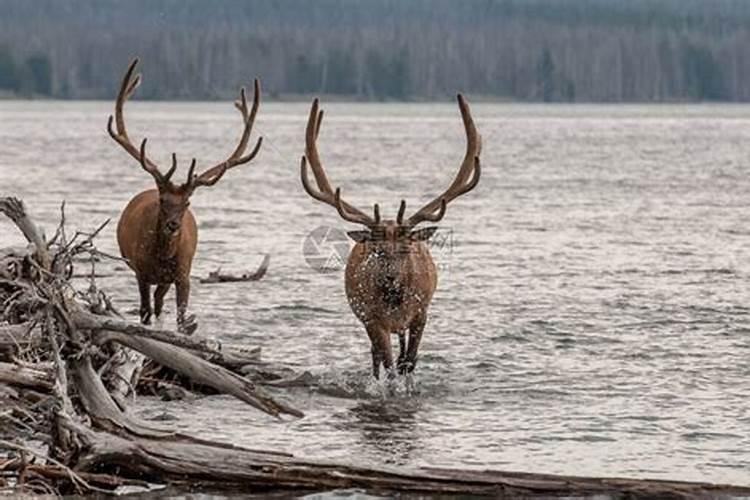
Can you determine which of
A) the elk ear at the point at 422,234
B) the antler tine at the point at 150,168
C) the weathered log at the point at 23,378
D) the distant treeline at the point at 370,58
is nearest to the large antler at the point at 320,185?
the elk ear at the point at 422,234

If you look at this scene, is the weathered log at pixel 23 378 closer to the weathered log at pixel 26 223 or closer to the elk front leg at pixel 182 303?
the weathered log at pixel 26 223

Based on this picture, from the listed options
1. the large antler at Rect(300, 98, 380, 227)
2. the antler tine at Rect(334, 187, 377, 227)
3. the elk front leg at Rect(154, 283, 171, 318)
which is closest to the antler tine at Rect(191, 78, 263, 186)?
the large antler at Rect(300, 98, 380, 227)

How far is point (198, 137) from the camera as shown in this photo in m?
85.9

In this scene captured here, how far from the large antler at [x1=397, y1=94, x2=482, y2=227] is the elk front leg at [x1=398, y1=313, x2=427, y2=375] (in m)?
0.67

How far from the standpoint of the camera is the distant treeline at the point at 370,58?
164 meters

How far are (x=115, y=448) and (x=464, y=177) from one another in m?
5.00

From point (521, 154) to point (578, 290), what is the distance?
46.7m

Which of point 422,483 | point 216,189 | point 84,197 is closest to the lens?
point 422,483

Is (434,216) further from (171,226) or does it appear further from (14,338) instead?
(14,338)

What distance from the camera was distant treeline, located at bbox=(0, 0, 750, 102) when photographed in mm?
164125

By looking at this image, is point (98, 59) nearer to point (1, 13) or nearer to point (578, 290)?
point (1, 13)

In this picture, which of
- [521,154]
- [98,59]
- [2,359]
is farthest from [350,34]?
[2,359]

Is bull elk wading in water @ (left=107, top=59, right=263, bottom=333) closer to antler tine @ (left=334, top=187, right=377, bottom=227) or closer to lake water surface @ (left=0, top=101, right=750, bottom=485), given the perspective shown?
lake water surface @ (left=0, top=101, right=750, bottom=485)

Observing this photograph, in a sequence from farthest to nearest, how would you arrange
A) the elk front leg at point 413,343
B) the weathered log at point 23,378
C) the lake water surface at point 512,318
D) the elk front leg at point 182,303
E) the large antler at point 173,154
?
the large antler at point 173,154, the elk front leg at point 182,303, the elk front leg at point 413,343, the lake water surface at point 512,318, the weathered log at point 23,378
